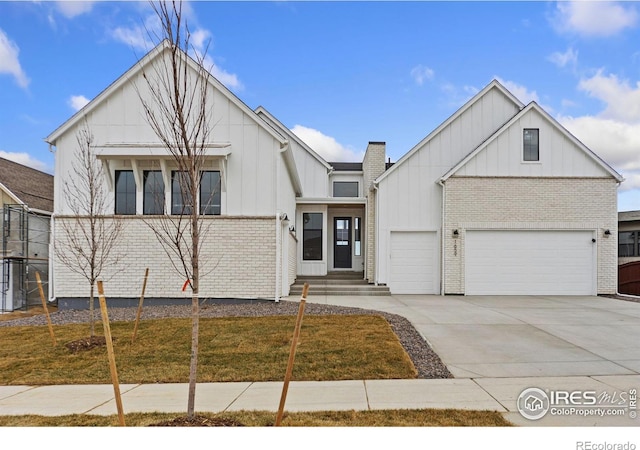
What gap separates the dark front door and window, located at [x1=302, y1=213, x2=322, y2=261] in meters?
0.93

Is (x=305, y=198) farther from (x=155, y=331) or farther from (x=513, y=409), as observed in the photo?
(x=513, y=409)

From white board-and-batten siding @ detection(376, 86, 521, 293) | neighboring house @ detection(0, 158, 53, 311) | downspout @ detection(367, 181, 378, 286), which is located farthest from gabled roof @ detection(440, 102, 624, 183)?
neighboring house @ detection(0, 158, 53, 311)

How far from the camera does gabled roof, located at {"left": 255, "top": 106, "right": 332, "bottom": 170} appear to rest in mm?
18984

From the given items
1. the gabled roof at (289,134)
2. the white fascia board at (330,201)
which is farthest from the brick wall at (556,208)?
the gabled roof at (289,134)

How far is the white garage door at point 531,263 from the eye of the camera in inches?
567

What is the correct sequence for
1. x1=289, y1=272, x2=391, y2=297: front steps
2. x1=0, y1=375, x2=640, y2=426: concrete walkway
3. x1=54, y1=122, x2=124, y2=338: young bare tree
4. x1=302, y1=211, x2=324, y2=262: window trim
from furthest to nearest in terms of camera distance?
x1=302, y1=211, x2=324, y2=262: window trim
x1=289, y1=272, x2=391, y2=297: front steps
x1=54, y1=122, x2=124, y2=338: young bare tree
x1=0, y1=375, x2=640, y2=426: concrete walkway

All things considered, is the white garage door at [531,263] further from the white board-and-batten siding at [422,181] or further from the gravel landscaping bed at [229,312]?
the gravel landscaping bed at [229,312]

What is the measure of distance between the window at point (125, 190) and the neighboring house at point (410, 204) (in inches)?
1.7

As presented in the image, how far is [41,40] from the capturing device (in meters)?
8.55

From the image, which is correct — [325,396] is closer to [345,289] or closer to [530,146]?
[345,289]

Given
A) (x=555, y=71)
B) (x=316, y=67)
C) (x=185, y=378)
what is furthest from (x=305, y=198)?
(x=185, y=378)

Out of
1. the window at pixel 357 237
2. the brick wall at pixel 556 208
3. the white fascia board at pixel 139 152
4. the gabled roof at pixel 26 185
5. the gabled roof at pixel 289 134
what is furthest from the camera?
the gabled roof at pixel 289 134

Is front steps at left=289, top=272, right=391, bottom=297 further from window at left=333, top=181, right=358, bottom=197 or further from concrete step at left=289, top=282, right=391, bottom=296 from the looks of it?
window at left=333, top=181, right=358, bottom=197

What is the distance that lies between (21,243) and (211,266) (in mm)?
8674
